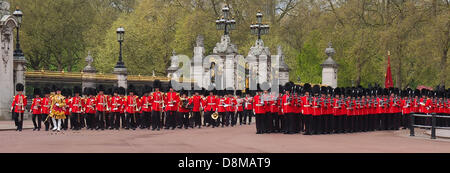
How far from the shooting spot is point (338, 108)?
74.9ft

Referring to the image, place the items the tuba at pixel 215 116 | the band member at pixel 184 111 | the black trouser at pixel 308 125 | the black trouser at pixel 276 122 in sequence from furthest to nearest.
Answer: the tuba at pixel 215 116 → the band member at pixel 184 111 → the black trouser at pixel 276 122 → the black trouser at pixel 308 125

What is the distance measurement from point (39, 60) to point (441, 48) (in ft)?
96.5

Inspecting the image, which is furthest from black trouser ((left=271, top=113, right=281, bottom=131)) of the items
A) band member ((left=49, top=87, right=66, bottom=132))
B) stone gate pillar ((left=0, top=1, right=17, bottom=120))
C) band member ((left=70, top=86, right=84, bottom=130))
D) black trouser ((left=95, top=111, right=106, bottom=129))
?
stone gate pillar ((left=0, top=1, right=17, bottom=120))

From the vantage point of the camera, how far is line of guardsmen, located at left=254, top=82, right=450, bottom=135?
71.3 feet

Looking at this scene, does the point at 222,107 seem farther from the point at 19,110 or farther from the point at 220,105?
the point at 19,110

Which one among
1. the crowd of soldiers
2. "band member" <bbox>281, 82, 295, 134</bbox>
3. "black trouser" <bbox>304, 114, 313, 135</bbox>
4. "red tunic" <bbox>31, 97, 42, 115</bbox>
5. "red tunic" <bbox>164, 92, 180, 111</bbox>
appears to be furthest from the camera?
"red tunic" <bbox>164, 92, 180, 111</bbox>

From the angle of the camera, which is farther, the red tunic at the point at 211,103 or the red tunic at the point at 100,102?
the red tunic at the point at 211,103

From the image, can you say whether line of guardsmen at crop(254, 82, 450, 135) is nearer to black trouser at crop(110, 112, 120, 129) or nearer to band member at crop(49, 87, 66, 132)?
black trouser at crop(110, 112, 120, 129)

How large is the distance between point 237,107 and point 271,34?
88.0 feet

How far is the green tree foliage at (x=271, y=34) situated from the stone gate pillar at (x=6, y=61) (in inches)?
774

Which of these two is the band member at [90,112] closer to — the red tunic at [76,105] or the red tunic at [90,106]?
the red tunic at [90,106]

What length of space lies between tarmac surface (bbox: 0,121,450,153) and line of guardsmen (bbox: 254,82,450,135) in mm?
798

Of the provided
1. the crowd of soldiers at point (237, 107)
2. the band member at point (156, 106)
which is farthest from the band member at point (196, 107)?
the band member at point (156, 106)

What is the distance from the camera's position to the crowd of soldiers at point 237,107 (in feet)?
72.2
